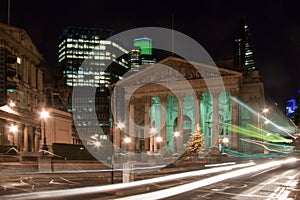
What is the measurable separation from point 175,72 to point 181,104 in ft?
22.3

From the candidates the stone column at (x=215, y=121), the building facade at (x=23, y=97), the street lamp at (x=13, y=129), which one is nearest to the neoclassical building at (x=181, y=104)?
the stone column at (x=215, y=121)

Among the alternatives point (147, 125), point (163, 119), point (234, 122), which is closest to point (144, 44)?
point (147, 125)

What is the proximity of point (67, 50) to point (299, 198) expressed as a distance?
174 meters

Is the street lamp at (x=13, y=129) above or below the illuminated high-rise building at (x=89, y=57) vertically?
below

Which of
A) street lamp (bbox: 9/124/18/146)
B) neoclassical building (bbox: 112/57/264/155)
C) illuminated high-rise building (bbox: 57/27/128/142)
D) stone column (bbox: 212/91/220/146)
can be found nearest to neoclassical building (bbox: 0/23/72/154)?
street lamp (bbox: 9/124/18/146)

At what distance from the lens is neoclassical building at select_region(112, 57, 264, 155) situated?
7712 cm

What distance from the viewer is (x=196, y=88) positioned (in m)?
79.4

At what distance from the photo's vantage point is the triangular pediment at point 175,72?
77356 millimetres

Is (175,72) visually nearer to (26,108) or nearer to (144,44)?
(26,108)

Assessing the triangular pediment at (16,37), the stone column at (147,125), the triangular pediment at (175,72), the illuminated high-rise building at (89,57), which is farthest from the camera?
the illuminated high-rise building at (89,57)

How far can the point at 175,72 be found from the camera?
81.0 metres

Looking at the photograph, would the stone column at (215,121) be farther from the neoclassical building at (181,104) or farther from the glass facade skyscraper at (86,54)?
the glass facade skyscraper at (86,54)

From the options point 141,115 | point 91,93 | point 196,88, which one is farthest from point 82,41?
point 196,88

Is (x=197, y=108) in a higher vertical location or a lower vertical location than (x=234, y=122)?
higher
